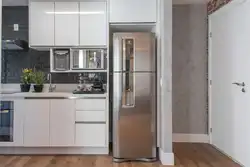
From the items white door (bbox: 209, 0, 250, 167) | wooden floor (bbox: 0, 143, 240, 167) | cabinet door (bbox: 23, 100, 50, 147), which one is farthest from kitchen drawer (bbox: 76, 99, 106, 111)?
white door (bbox: 209, 0, 250, 167)

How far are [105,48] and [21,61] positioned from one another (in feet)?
4.95

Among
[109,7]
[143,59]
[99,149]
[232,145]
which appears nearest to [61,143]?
[99,149]

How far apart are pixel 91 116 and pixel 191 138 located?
1.99 metres

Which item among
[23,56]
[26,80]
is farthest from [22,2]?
[26,80]

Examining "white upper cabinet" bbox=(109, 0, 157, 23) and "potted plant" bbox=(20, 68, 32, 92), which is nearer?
"white upper cabinet" bbox=(109, 0, 157, 23)

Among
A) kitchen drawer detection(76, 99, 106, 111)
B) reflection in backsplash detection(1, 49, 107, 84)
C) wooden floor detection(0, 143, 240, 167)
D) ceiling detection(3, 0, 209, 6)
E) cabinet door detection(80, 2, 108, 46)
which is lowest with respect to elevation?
wooden floor detection(0, 143, 240, 167)

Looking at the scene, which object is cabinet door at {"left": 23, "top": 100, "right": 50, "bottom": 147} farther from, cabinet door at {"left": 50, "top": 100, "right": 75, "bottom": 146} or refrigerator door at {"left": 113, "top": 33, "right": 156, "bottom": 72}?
refrigerator door at {"left": 113, "top": 33, "right": 156, "bottom": 72}

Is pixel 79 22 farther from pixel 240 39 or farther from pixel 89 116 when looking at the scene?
pixel 240 39

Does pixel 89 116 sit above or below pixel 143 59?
below

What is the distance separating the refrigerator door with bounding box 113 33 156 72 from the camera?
3.80m

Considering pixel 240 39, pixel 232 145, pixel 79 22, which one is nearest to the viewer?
pixel 240 39

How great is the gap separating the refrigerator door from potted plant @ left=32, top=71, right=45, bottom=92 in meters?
1.41

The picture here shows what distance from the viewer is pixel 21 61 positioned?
185 inches

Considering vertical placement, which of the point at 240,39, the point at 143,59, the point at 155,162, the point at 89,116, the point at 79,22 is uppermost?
the point at 79,22
